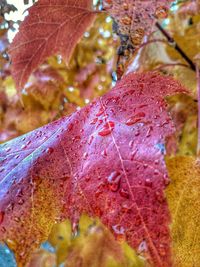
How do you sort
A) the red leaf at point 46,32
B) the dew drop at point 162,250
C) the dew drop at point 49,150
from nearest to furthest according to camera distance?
the dew drop at point 162,250 → the dew drop at point 49,150 → the red leaf at point 46,32

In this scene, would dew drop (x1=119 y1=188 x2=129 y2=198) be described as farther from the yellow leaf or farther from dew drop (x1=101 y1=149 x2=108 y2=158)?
the yellow leaf

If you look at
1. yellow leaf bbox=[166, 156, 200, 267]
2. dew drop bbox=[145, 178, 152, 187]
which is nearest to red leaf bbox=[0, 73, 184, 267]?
dew drop bbox=[145, 178, 152, 187]

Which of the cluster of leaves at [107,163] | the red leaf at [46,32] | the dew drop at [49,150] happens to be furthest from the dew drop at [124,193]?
the red leaf at [46,32]

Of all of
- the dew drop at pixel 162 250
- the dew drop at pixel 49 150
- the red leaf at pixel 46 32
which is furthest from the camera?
the red leaf at pixel 46 32

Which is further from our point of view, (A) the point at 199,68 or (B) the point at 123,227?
(A) the point at 199,68

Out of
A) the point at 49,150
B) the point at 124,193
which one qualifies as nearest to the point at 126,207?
the point at 124,193

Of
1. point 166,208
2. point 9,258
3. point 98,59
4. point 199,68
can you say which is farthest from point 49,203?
point 98,59

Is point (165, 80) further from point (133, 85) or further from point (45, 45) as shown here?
point (45, 45)

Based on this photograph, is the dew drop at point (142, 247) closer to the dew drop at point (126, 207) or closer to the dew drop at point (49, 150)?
the dew drop at point (126, 207)
